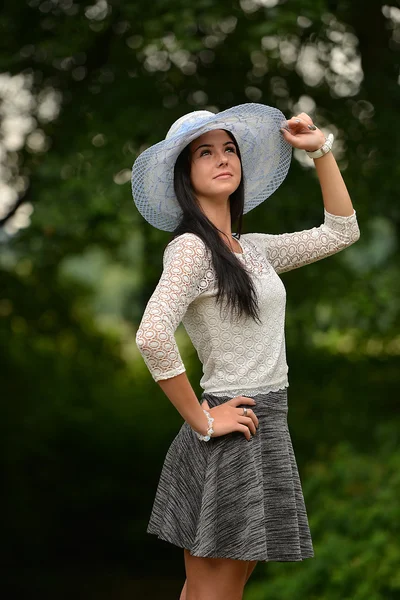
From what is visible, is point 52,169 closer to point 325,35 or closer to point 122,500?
point 325,35

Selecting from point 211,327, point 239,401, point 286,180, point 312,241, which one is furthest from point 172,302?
point 286,180

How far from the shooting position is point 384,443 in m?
5.77

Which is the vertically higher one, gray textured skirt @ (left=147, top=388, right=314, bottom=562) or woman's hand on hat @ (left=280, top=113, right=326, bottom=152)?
woman's hand on hat @ (left=280, top=113, right=326, bottom=152)

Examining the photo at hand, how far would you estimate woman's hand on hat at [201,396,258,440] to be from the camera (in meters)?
2.25

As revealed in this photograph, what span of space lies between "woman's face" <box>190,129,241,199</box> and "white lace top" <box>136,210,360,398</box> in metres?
0.16

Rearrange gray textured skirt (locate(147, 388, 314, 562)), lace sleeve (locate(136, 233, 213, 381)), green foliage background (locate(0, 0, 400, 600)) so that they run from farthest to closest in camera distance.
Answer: green foliage background (locate(0, 0, 400, 600)) → gray textured skirt (locate(147, 388, 314, 562)) → lace sleeve (locate(136, 233, 213, 381))

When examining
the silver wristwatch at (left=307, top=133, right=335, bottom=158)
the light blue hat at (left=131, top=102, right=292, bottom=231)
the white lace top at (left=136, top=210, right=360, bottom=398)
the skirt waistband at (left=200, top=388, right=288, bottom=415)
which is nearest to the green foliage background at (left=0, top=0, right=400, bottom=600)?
the light blue hat at (left=131, top=102, right=292, bottom=231)

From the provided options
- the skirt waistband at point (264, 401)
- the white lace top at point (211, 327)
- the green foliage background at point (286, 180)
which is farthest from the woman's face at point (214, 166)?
the green foliage background at point (286, 180)

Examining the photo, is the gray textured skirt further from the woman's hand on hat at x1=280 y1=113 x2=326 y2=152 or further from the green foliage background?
the green foliage background

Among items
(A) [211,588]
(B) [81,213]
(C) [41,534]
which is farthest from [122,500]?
(A) [211,588]

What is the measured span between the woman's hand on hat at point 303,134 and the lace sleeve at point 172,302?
0.40 metres

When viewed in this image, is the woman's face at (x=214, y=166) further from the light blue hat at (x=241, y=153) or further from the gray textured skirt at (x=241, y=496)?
the gray textured skirt at (x=241, y=496)

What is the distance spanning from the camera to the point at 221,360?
2.31 meters

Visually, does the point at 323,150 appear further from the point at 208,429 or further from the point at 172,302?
the point at 208,429
